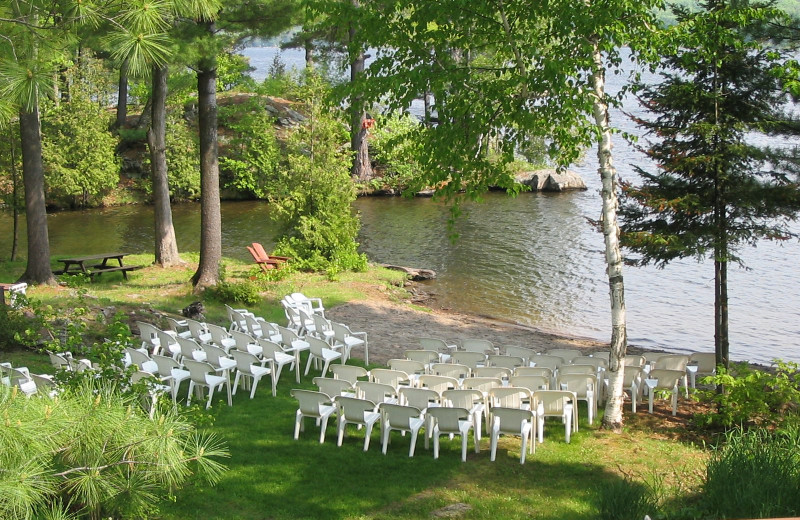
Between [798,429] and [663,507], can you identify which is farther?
[798,429]

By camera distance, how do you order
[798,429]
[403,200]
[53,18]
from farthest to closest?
1. [403,200]
2. [53,18]
3. [798,429]

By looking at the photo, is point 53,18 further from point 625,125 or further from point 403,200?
point 625,125

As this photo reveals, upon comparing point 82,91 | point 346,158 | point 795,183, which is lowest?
point 795,183

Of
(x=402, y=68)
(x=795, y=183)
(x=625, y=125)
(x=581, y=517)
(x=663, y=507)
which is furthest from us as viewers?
(x=625, y=125)

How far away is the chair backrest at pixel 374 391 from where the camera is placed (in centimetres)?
1021

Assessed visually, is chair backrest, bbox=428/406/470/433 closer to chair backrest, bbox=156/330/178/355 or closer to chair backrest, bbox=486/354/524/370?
chair backrest, bbox=486/354/524/370

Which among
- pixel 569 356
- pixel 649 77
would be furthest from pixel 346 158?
pixel 649 77

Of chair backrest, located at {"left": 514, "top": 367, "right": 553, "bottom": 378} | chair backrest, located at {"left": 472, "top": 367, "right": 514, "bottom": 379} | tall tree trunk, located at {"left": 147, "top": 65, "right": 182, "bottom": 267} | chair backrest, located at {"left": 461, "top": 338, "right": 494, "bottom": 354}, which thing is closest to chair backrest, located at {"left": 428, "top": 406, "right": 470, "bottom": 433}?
chair backrest, located at {"left": 472, "top": 367, "right": 514, "bottom": 379}

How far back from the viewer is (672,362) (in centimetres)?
1259

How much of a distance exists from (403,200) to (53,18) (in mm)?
33224

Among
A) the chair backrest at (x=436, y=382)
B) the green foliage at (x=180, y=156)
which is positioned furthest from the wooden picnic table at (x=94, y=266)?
the green foliage at (x=180, y=156)

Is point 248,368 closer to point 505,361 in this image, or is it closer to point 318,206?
point 505,361

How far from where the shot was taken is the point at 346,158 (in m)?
25.0

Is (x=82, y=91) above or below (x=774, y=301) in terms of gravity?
above
